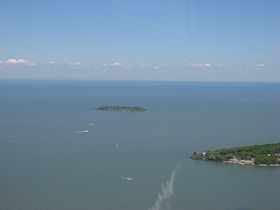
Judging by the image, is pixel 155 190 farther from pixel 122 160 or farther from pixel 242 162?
pixel 242 162

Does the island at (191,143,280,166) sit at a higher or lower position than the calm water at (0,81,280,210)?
higher

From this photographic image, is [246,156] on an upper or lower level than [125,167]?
upper

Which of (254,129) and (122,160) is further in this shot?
(254,129)

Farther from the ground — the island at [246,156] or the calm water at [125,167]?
the island at [246,156]

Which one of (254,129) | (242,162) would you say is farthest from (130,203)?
(254,129)

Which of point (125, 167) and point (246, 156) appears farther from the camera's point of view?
point (246, 156)

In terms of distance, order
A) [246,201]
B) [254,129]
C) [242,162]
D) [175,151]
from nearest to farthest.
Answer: [246,201], [242,162], [175,151], [254,129]

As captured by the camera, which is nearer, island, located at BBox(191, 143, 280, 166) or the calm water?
the calm water

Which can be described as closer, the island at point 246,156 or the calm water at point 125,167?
the calm water at point 125,167
